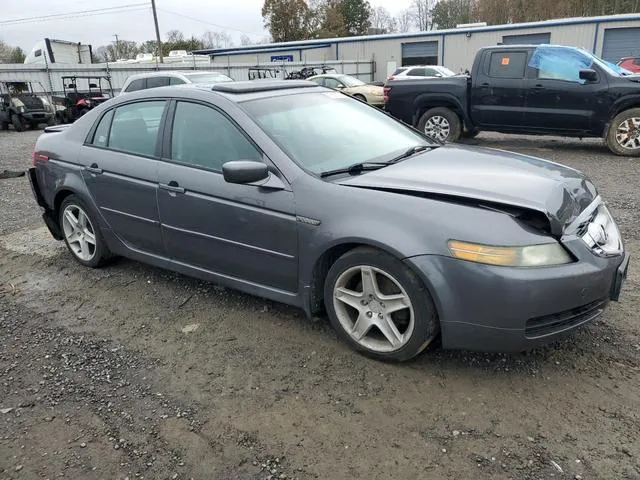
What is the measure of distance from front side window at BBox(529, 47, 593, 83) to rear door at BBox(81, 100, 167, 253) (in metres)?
8.03

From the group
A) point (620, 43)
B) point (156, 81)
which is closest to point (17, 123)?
point (156, 81)

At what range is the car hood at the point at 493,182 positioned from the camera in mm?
2746

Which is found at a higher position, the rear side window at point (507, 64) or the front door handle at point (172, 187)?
the rear side window at point (507, 64)

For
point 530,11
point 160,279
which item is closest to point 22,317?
point 160,279

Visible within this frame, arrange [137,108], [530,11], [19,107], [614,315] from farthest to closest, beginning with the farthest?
[530,11] → [19,107] → [137,108] → [614,315]

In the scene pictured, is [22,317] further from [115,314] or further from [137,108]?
[137,108]

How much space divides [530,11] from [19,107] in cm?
4477

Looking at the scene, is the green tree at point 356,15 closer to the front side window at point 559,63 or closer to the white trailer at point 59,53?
the white trailer at point 59,53

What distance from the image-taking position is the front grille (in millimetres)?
→ 2633

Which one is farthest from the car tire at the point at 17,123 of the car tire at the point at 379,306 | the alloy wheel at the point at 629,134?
the car tire at the point at 379,306

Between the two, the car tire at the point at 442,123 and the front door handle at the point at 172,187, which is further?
Answer: the car tire at the point at 442,123

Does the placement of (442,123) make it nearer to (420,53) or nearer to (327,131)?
(327,131)

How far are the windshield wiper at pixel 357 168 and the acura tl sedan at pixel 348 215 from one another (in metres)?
0.03

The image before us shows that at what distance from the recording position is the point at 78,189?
4426 millimetres
